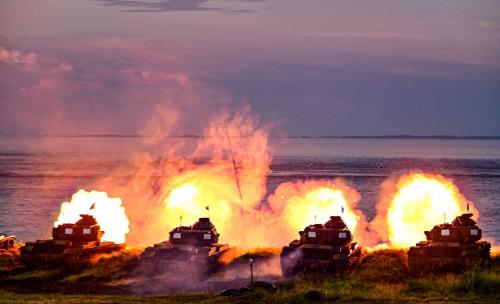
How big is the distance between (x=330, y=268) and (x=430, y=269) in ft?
15.3

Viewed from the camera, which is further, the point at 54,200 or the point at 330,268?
the point at 54,200

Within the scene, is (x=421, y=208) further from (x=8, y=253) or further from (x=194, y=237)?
(x=8, y=253)

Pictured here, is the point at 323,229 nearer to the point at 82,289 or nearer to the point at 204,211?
the point at 82,289

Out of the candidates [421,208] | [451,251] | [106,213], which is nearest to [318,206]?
[421,208]

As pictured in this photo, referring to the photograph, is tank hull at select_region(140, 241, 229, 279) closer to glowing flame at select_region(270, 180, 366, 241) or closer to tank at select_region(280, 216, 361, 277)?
tank at select_region(280, 216, 361, 277)

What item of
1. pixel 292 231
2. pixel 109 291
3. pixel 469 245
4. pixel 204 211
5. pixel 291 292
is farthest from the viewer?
pixel 292 231

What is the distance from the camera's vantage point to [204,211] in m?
60.5

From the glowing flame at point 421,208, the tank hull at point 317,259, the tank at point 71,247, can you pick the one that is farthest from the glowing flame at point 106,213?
the glowing flame at point 421,208

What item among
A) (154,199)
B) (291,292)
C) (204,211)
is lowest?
(291,292)

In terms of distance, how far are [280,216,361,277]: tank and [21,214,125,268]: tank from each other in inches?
421

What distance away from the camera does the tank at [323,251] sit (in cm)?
3866

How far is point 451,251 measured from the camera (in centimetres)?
3838

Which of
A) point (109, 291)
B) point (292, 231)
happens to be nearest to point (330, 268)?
point (109, 291)

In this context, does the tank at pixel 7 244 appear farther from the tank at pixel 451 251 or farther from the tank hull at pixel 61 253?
the tank at pixel 451 251
